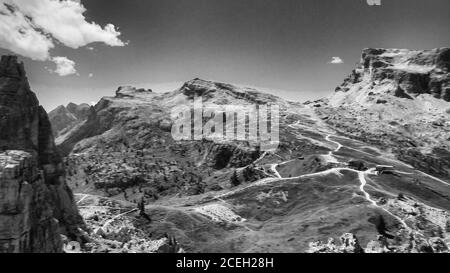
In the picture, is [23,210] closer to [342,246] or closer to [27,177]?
[27,177]

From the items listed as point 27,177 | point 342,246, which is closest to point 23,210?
point 27,177

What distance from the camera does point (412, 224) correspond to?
16188 centimetres

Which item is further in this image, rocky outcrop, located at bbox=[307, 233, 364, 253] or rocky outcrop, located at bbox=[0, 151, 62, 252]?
rocky outcrop, located at bbox=[307, 233, 364, 253]

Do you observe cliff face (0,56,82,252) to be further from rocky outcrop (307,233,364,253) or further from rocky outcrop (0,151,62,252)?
rocky outcrop (307,233,364,253)

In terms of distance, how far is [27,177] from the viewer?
73688 millimetres

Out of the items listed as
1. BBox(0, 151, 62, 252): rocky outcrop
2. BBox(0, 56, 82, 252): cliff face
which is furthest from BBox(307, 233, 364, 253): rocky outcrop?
BBox(0, 151, 62, 252): rocky outcrop

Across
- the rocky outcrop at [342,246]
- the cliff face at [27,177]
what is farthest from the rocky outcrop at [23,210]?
the rocky outcrop at [342,246]

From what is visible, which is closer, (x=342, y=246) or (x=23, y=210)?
(x=23, y=210)

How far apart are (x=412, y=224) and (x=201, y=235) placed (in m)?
83.6

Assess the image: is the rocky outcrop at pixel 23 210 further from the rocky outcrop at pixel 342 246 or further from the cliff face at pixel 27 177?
the rocky outcrop at pixel 342 246

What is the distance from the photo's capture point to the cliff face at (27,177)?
221 ft

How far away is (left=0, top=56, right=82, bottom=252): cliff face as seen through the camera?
2655 inches
